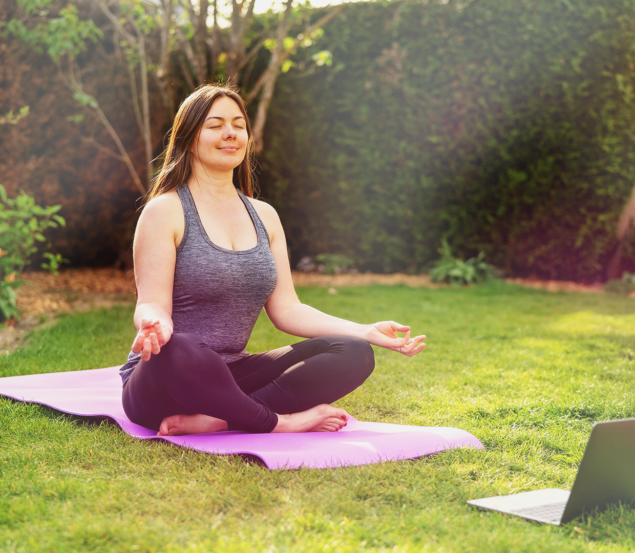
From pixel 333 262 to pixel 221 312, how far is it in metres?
5.58

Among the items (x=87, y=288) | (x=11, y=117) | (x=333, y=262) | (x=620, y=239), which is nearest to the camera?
(x=11, y=117)

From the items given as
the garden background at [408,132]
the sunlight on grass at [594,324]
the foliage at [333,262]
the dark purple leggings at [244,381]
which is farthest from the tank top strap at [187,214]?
the foliage at [333,262]

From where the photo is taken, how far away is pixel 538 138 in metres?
7.01

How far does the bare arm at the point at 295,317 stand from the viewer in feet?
8.05

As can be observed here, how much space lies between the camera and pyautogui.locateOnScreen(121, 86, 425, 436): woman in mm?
2238

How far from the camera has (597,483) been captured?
1.70m

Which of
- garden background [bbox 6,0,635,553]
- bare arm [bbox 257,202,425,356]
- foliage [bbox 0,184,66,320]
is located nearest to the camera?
bare arm [bbox 257,202,425,356]

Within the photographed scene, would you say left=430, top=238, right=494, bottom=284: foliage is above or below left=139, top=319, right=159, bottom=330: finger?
below

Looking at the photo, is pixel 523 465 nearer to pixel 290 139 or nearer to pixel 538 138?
pixel 538 138

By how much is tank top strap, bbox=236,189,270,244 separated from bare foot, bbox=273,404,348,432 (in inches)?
27.5

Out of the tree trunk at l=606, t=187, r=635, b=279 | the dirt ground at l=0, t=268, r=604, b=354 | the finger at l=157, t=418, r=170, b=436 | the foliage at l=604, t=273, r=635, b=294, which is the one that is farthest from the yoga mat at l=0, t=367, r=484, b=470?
the tree trunk at l=606, t=187, r=635, b=279

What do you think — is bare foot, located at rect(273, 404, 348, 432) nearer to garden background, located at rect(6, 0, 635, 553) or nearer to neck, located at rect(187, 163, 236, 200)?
garden background, located at rect(6, 0, 635, 553)

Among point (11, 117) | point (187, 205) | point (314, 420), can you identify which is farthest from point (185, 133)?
point (11, 117)

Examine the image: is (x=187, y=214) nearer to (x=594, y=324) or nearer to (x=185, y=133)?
(x=185, y=133)
